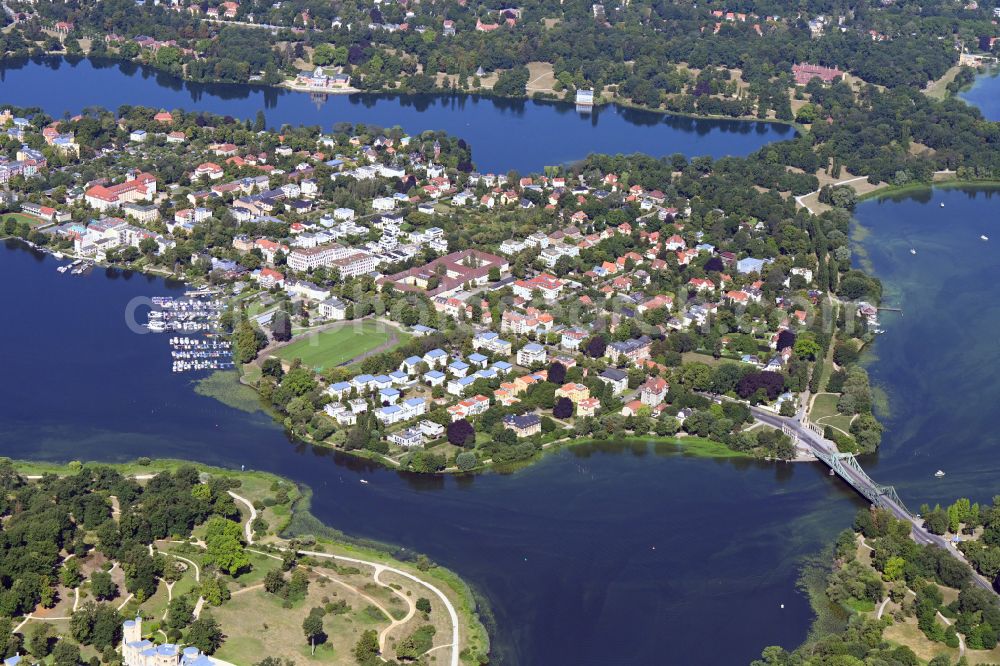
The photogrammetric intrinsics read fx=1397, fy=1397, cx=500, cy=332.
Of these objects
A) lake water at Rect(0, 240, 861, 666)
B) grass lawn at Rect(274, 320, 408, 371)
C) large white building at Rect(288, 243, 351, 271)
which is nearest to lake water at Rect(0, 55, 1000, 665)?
lake water at Rect(0, 240, 861, 666)

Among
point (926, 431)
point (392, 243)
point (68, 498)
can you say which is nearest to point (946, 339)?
point (926, 431)

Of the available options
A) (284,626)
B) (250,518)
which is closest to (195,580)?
(284,626)

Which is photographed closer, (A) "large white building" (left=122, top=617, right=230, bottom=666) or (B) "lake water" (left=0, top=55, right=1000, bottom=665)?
(A) "large white building" (left=122, top=617, right=230, bottom=666)

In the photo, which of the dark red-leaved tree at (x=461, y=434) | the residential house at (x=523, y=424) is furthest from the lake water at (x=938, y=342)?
the dark red-leaved tree at (x=461, y=434)

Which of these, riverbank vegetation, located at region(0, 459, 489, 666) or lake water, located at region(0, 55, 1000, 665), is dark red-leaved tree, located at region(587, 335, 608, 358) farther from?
riverbank vegetation, located at region(0, 459, 489, 666)

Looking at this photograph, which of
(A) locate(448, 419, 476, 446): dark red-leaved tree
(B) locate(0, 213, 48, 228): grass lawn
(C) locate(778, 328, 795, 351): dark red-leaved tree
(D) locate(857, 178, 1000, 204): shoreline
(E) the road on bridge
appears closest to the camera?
(E) the road on bridge

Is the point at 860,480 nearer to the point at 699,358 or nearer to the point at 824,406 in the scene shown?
the point at 824,406

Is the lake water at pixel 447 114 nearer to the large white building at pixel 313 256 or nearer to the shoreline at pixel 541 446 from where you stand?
the large white building at pixel 313 256
